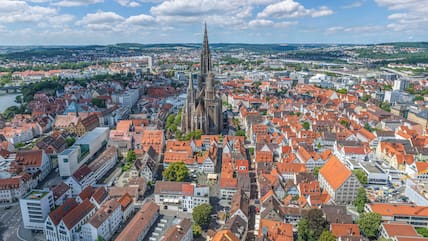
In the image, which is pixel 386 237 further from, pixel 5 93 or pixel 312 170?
pixel 5 93

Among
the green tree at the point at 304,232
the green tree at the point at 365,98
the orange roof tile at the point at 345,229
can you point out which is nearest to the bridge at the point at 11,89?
the green tree at the point at 304,232

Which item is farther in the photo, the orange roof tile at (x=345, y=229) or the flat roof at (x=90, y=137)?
the flat roof at (x=90, y=137)

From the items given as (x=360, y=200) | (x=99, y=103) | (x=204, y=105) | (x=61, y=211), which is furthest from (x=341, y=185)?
(x=99, y=103)

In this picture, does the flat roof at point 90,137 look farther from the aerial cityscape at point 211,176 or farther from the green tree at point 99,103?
the green tree at point 99,103

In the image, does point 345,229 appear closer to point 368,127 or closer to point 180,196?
point 180,196

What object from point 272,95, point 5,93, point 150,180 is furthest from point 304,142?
point 5,93
